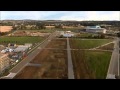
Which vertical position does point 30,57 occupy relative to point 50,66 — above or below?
above

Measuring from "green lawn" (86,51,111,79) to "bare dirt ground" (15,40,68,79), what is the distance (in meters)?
0.43

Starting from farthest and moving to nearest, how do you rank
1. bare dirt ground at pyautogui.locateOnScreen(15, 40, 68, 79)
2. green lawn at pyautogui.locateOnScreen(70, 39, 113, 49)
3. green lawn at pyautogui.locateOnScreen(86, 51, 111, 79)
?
1. green lawn at pyautogui.locateOnScreen(70, 39, 113, 49)
2. green lawn at pyautogui.locateOnScreen(86, 51, 111, 79)
3. bare dirt ground at pyautogui.locateOnScreen(15, 40, 68, 79)

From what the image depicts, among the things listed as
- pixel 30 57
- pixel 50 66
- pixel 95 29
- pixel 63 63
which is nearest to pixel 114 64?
pixel 95 29

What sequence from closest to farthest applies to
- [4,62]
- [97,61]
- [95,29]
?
[4,62], [97,61], [95,29]

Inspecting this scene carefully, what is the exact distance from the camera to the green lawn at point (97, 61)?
3.29m

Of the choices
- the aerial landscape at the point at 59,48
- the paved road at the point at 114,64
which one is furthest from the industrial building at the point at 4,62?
the paved road at the point at 114,64

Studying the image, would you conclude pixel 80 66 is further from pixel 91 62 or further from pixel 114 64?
pixel 114 64

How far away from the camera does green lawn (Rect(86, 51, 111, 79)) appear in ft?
10.8

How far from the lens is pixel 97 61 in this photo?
3342mm

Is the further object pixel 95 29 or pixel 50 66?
pixel 95 29

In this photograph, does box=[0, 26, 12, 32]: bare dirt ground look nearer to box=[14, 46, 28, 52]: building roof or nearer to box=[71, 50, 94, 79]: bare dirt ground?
box=[14, 46, 28, 52]: building roof

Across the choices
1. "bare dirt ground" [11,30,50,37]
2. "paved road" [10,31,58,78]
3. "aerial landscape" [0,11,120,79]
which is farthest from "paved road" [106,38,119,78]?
"bare dirt ground" [11,30,50,37]

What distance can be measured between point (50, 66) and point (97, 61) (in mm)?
810
